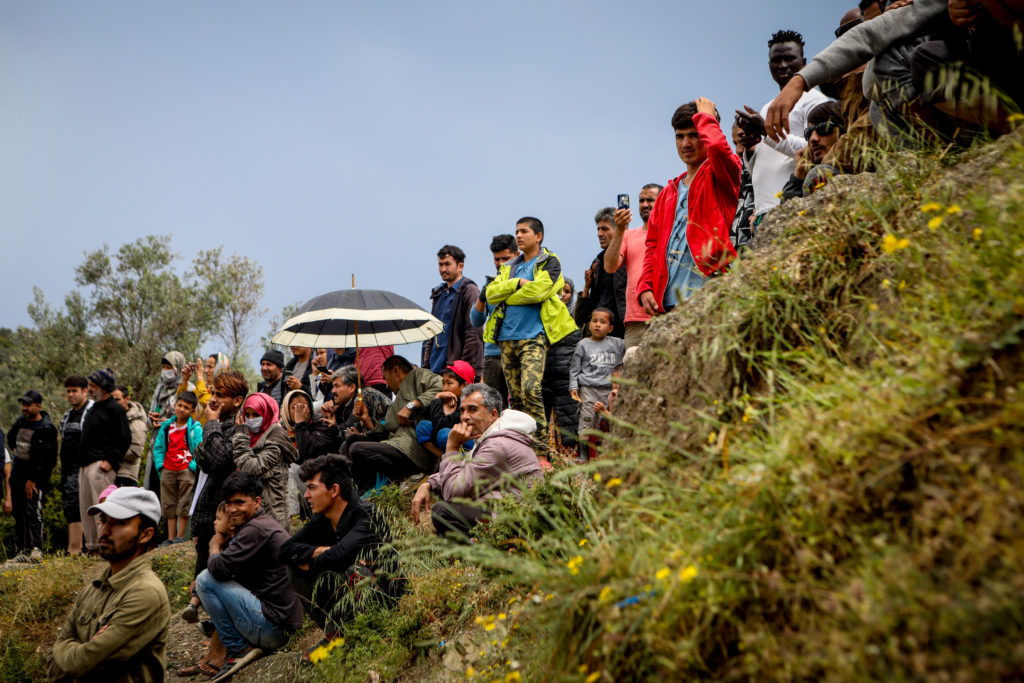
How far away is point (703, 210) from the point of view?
4840mm

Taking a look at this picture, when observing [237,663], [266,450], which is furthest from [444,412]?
[237,663]

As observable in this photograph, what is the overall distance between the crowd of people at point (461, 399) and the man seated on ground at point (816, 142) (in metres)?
0.02

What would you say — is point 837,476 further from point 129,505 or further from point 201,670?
point 201,670

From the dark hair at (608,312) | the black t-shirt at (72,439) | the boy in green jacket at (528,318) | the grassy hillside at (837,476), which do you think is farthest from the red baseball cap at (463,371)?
the black t-shirt at (72,439)

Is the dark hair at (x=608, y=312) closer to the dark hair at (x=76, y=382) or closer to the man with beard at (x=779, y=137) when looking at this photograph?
the man with beard at (x=779, y=137)

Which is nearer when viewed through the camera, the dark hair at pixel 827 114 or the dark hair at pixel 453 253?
the dark hair at pixel 827 114

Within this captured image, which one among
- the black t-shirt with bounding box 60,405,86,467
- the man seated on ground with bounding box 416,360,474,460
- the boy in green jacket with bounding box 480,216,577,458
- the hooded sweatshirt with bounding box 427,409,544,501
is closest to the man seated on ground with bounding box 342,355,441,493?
the man seated on ground with bounding box 416,360,474,460

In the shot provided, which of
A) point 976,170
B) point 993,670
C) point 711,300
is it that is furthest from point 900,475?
point 976,170

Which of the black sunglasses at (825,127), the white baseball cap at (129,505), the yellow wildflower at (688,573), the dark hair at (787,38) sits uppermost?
the dark hair at (787,38)

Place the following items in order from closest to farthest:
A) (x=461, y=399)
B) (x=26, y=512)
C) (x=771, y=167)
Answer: (x=771, y=167) → (x=461, y=399) → (x=26, y=512)

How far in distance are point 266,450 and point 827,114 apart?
19.1 ft

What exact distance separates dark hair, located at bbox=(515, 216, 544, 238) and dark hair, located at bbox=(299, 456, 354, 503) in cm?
342

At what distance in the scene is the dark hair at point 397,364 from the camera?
884cm

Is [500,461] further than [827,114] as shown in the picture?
Yes
